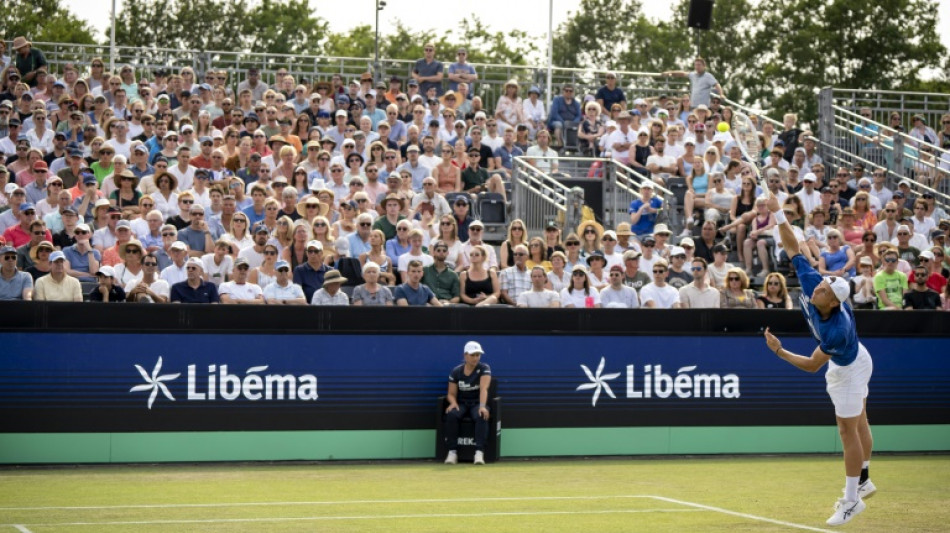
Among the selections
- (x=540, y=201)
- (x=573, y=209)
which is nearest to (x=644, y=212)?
(x=573, y=209)

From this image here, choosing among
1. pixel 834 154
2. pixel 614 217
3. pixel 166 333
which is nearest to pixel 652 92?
pixel 834 154

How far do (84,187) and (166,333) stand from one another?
3.80 m

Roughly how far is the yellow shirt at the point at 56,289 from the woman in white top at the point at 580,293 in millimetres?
6041

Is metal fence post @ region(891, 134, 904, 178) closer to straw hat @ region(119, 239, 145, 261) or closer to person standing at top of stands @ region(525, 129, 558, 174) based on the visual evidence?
person standing at top of stands @ region(525, 129, 558, 174)

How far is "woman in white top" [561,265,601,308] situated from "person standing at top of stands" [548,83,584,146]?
26.1ft

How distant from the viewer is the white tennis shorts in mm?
11516

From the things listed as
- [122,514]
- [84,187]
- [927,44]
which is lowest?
[122,514]

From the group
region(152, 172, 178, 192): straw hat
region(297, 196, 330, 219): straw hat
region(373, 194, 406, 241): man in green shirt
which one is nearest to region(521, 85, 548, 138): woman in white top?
region(373, 194, 406, 241): man in green shirt

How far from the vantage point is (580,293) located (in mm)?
17859

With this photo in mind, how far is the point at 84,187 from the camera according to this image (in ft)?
60.8

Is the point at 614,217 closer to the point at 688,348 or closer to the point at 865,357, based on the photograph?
the point at 688,348

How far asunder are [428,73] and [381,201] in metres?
6.96

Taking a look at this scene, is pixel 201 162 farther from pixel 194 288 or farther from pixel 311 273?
pixel 194 288

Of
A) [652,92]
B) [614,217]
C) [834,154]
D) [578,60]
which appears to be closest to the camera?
[614,217]
